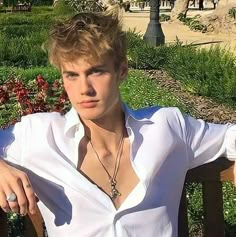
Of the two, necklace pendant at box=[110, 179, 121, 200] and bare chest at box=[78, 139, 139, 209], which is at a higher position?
bare chest at box=[78, 139, 139, 209]

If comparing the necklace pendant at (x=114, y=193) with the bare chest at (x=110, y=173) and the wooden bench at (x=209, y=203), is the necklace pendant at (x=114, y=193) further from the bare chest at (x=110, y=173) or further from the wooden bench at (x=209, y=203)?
the wooden bench at (x=209, y=203)

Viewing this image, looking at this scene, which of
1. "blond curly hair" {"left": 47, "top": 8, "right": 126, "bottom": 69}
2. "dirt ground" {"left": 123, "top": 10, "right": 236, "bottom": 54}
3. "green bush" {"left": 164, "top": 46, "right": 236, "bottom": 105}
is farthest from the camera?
"dirt ground" {"left": 123, "top": 10, "right": 236, "bottom": 54}

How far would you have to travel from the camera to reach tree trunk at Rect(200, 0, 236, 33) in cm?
2255

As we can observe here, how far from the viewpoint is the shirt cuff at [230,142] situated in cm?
224

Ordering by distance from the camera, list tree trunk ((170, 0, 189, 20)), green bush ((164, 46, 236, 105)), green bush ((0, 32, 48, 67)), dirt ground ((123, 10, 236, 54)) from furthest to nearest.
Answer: tree trunk ((170, 0, 189, 20)) < dirt ground ((123, 10, 236, 54)) < green bush ((0, 32, 48, 67)) < green bush ((164, 46, 236, 105))

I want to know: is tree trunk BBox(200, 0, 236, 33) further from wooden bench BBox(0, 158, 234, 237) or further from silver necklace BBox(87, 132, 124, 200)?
silver necklace BBox(87, 132, 124, 200)

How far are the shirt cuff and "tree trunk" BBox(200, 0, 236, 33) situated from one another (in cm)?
2049

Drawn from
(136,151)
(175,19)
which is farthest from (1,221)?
(175,19)

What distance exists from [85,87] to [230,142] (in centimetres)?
56

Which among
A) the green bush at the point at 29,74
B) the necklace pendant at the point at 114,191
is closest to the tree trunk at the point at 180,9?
the green bush at the point at 29,74

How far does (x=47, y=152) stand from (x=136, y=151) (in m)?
0.28

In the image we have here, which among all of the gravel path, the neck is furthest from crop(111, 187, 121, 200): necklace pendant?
the gravel path

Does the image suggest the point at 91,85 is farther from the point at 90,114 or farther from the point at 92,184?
the point at 92,184

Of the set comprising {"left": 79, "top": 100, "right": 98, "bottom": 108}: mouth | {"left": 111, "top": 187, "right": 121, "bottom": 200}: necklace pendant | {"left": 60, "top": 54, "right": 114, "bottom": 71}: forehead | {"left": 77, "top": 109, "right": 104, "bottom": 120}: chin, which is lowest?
{"left": 111, "top": 187, "right": 121, "bottom": 200}: necklace pendant
